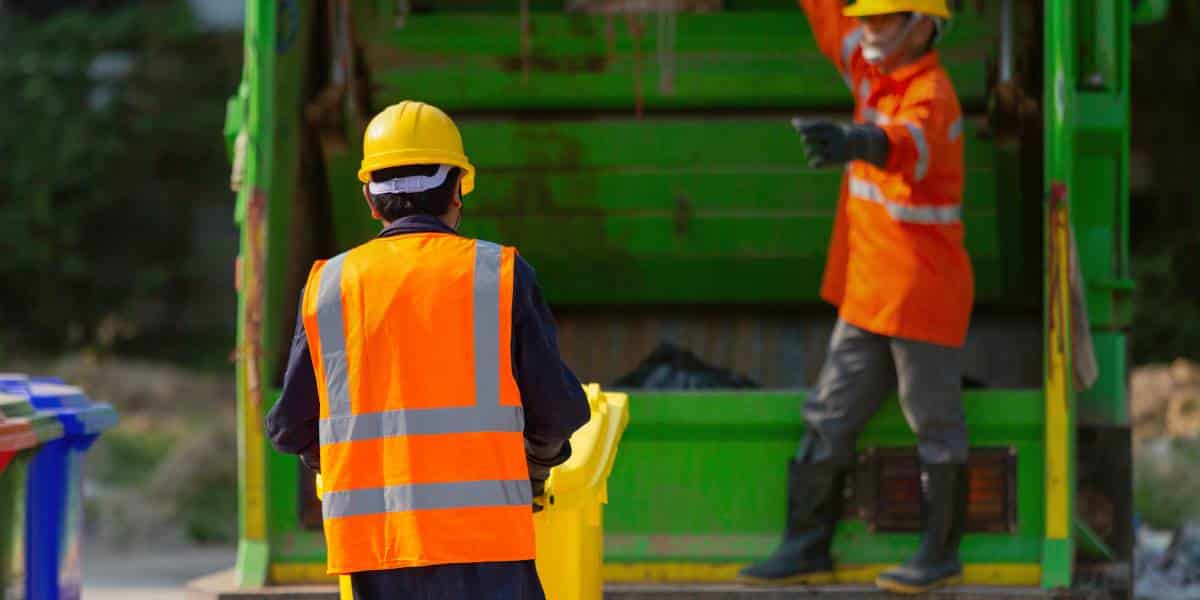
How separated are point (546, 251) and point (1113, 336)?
4.93 ft

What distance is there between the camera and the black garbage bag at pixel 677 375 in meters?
4.86

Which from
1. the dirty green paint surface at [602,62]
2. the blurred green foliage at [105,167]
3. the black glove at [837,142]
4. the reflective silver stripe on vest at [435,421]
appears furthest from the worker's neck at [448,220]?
the blurred green foliage at [105,167]

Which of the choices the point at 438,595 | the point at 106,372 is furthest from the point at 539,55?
the point at 106,372

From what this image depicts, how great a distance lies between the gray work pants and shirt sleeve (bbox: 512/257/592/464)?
1299mm

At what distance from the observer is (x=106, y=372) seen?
36.3ft

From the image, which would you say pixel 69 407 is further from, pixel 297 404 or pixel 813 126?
pixel 813 126

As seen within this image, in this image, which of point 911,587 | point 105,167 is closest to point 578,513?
point 911,587

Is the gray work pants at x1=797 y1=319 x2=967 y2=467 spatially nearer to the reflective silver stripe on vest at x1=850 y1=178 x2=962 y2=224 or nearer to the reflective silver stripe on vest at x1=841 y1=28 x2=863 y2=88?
the reflective silver stripe on vest at x1=850 y1=178 x2=962 y2=224

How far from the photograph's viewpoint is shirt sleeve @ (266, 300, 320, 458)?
119 inches

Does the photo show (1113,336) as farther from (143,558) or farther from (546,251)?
(143,558)

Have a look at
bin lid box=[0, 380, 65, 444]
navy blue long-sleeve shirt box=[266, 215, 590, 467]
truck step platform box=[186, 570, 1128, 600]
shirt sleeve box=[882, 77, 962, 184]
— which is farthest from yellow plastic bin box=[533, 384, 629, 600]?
bin lid box=[0, 380, 65, 444]

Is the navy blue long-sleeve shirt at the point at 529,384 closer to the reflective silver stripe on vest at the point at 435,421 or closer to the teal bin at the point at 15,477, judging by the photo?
the reflective silver stripe on vest at the point at 435,421

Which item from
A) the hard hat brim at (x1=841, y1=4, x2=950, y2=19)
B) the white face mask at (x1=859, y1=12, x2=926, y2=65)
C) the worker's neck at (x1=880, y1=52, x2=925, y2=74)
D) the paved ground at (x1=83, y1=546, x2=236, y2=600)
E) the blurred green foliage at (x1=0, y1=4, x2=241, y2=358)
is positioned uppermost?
the hard hat brim at (x1=841, y1=4, x2=950, y2=19)

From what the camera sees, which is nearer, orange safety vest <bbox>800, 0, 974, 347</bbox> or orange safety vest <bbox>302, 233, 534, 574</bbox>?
orange safety vest <bbox>302, 233, 534, 574</bbox>
